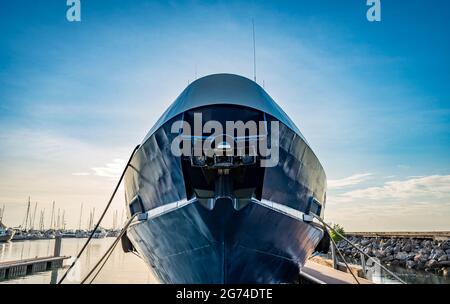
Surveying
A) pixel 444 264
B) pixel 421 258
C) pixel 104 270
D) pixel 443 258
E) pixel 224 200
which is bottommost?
pixel 104 270

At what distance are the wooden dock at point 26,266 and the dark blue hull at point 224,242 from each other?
14.5m

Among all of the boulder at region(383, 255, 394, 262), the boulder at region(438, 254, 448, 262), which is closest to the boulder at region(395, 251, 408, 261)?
the boulder at region(383, 255, 394, 262)

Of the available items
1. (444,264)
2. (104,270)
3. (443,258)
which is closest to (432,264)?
(444,264)

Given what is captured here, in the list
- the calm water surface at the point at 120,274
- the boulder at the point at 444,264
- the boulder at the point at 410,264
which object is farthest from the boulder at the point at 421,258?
the boulder at the point at 444,264

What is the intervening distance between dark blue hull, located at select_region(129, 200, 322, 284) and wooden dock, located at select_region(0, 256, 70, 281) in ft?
47.6

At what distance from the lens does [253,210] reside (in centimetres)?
462

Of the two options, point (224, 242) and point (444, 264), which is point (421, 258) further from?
point (224, 242)

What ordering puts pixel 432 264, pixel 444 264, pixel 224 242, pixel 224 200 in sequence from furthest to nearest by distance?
pixel 432 264, pixel 444 264, pixel 224 242, pixel 224 200

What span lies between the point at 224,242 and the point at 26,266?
1863cm

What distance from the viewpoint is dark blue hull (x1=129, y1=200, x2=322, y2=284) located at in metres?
4.58

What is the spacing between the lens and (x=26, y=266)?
709 inches

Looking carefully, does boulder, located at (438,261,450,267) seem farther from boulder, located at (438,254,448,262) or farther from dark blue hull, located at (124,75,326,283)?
dark blue hull, located at (124,75,326,283)

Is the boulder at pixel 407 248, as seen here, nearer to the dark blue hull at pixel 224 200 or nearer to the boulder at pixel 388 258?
the boulder at pixel 388 258
